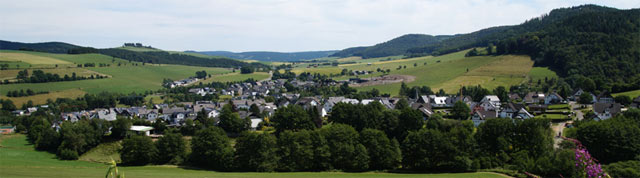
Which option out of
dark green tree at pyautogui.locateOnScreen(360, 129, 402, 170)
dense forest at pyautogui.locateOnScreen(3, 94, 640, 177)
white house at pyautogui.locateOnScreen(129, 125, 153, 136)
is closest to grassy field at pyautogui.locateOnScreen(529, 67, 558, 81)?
dense forest at pyautogui.locateOnScreen(3, 94, 640, 177)

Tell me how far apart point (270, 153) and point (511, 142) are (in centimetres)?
2237

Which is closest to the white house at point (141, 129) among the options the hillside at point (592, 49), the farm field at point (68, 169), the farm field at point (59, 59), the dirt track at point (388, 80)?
the farm field at point (68, 169)

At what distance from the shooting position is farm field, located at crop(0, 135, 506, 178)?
31047mm

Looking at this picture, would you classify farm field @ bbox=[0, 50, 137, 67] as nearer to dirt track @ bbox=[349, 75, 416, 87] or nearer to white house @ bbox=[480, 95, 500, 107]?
dirt track @ bbox=[349, 75, 416, 87]

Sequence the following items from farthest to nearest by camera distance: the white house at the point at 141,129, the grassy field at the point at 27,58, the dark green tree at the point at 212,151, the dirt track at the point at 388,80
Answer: the grassy field at the point at 27,58 → the dirt track at the point at 388,80 → the white house at the point at 141,129 → the dark green tree at the point at 212,151

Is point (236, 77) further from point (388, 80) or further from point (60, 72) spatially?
point (388, 80)

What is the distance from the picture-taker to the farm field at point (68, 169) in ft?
102

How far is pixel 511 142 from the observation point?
131 ft

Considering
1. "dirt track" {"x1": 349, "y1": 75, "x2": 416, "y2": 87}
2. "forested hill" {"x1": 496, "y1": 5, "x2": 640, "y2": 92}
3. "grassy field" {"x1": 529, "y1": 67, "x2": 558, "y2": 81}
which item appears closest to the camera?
"forested hill" {"x1": 496, "y1": 5, "x2": 640, "y2": 92}

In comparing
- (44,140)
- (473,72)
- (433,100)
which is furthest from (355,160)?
(473,72)

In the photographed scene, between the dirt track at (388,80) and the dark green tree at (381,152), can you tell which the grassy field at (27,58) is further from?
the dark green tree at (381,152)

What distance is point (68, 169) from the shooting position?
118 feet

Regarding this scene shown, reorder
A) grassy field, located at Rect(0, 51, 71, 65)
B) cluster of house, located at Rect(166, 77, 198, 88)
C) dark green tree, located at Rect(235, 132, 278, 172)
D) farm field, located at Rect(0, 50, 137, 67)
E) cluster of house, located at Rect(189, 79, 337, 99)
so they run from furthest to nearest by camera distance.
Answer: cluster of house, located at Rect(166, 77, 198, 88), farm field, located at Rect(0, 50, 137, 67), grassy field, located at Rect(0, 51, 71, 65), cluster of house, located at Rect(189, 79, 337, 99), dark green tree, located at Rect(235, 132, 278, 172)

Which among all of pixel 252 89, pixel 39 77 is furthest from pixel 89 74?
pixel 252 89
